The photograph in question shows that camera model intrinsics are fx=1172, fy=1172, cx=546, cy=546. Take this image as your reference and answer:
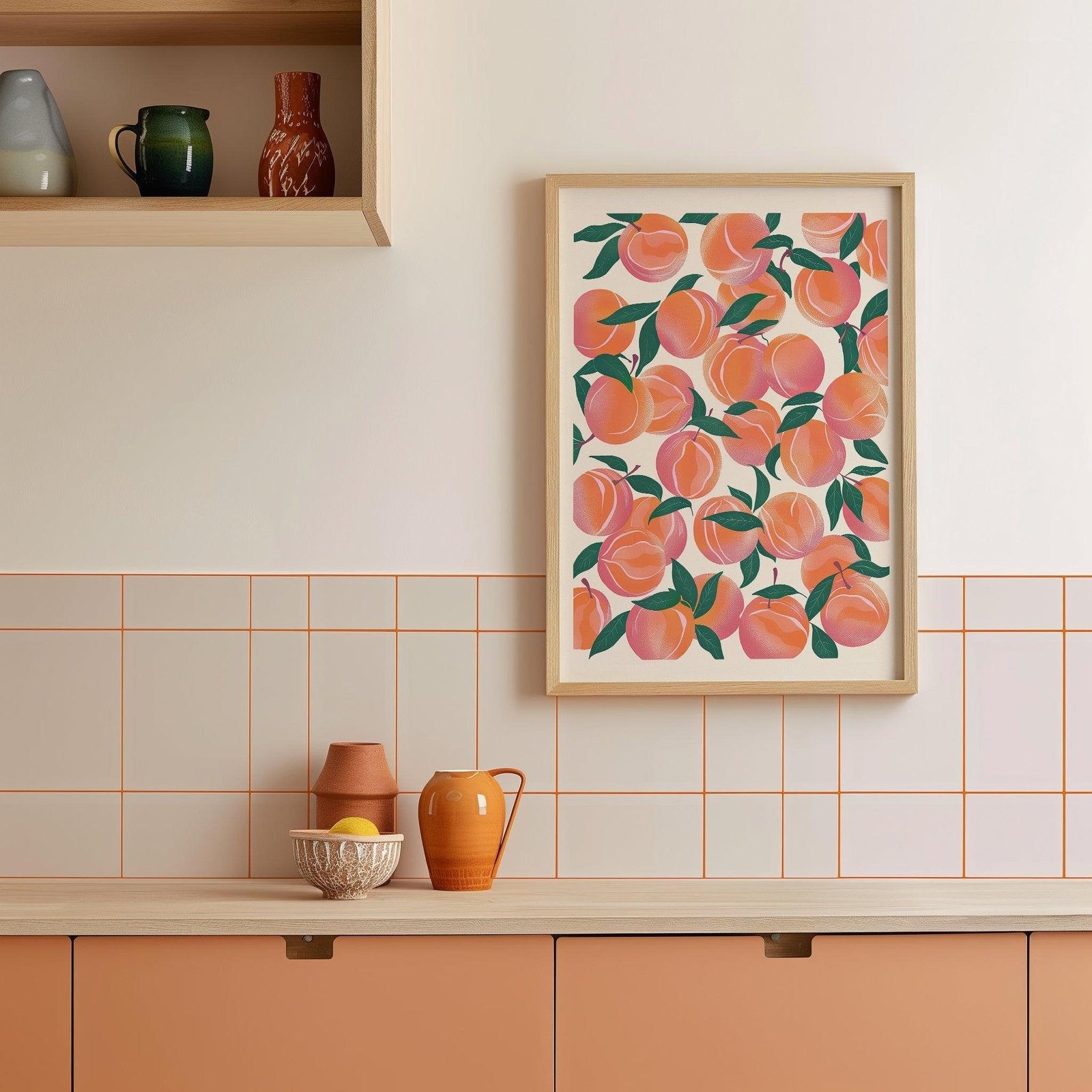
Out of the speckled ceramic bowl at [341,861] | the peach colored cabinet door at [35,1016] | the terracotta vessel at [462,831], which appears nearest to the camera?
the peach colored cabinet door at [35,1016]

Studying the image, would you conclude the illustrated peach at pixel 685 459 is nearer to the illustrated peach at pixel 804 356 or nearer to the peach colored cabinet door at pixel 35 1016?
the illustrated peach at pixel 804 356

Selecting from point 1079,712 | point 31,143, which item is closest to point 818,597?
point 1079,712

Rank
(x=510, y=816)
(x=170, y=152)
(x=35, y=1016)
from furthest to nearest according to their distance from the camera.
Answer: (x=510, y=816) → (x=170, y=152) → (x=35, y=1016)

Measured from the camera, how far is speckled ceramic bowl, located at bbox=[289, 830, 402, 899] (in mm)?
1763

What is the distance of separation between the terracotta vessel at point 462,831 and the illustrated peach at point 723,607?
43cm

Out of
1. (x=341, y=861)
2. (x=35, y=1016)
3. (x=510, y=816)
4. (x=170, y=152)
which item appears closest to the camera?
(x=35, y=1016)

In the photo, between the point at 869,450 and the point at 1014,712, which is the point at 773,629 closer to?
the point at 869,450

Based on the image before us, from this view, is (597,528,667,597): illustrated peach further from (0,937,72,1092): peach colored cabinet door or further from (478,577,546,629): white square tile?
(0,937,72,1092): peach colored cabinet door

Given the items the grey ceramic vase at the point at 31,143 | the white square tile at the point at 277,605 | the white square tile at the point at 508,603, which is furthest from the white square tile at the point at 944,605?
the grey ceramic vase at the point at 31,143

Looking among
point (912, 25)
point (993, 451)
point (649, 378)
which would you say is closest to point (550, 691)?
point (649, 378)

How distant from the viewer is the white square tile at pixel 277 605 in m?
2.05

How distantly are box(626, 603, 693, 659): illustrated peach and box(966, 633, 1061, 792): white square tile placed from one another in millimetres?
508

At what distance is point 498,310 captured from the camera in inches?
81.6

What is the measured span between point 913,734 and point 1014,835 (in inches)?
9.7
